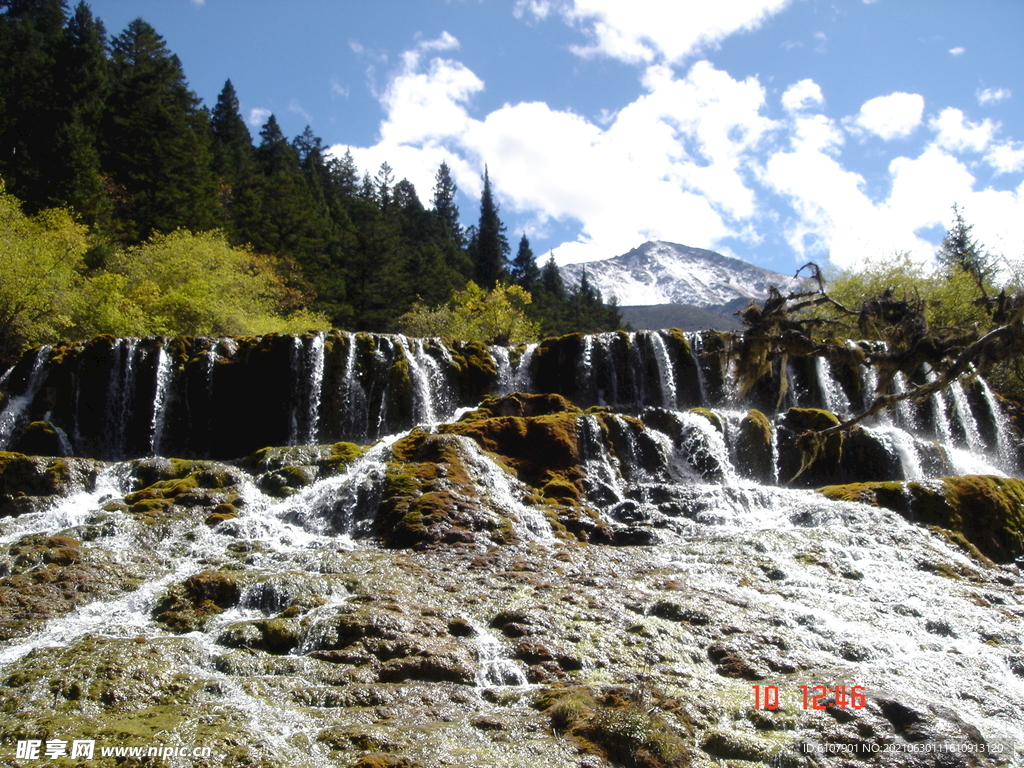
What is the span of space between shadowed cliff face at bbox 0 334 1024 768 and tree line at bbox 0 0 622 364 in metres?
17.6

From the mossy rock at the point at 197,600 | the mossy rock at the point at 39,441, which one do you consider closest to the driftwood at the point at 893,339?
the mossy rock at the point at 197,600

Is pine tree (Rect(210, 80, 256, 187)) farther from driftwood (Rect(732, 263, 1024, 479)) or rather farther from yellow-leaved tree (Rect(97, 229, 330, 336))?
driftwood (Rect(732, 263, 1024, 479))

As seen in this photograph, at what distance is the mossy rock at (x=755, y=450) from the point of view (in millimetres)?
17625

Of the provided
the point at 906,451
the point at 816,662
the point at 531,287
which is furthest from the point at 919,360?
the point at 531,287

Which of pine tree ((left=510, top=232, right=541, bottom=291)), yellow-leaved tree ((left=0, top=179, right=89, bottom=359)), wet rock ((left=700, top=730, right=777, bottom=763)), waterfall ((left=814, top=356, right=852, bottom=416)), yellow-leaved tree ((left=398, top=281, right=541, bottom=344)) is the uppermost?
pine tree ((left=510, top=232, right=541, bottom=291))

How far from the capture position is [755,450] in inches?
701

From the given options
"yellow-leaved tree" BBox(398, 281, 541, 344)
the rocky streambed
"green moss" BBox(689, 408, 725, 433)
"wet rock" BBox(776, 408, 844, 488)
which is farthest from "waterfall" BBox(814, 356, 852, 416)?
"yellow-leaved tree" BBox(398, 281, 541, 344)

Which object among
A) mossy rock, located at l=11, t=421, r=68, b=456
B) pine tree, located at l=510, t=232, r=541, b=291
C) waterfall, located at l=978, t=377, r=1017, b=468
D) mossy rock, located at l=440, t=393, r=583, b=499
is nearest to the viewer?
mossy rock, located at l=440, t=393, r=583, b=499

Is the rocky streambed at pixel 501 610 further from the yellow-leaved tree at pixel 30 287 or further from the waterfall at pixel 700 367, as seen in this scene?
the yellow-leaved tree at pixel 30 287

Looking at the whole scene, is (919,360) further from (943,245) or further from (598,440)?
(943,245)

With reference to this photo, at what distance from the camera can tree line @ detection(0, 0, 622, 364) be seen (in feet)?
111

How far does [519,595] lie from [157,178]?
38769 mm

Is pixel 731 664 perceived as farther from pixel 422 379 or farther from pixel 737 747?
pixel 422 379

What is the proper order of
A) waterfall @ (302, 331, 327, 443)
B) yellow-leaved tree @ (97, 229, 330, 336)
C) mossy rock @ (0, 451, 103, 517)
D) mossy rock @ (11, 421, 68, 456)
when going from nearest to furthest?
mossy rock @ (0, 451, 103, 517), mossy rock @ (11, 421, 68, 456), waterfall @ (302, 331, 327, 443), yellow-leaved tree @ (97, 229, 330, 336)
